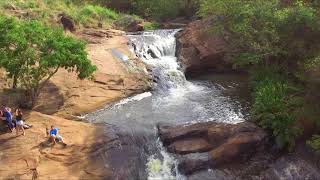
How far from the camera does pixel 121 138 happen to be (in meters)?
18.7

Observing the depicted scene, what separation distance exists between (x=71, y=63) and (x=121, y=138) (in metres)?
4.40

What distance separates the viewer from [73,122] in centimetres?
1983

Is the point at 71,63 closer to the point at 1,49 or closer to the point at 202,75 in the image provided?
the point at 1,49

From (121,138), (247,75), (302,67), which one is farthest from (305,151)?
(247,75)

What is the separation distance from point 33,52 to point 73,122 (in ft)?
11.8

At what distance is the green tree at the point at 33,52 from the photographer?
19.1 m

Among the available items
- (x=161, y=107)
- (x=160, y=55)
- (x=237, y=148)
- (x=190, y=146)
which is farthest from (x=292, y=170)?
(x=160, y=55)

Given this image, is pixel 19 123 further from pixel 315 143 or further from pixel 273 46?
pixel 273 46

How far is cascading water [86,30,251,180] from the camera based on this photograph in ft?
60.0

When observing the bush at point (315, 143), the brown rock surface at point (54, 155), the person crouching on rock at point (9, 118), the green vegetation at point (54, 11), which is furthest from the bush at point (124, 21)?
the bush at point (315, 143)

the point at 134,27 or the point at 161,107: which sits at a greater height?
the point at 134,27

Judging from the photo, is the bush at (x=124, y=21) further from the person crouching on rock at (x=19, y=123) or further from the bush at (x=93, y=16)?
the person crouching on rock at (x=19, y=123)

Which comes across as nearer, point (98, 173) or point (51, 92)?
point (98, 173)

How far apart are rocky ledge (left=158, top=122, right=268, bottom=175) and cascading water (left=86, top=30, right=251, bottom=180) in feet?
1.80
